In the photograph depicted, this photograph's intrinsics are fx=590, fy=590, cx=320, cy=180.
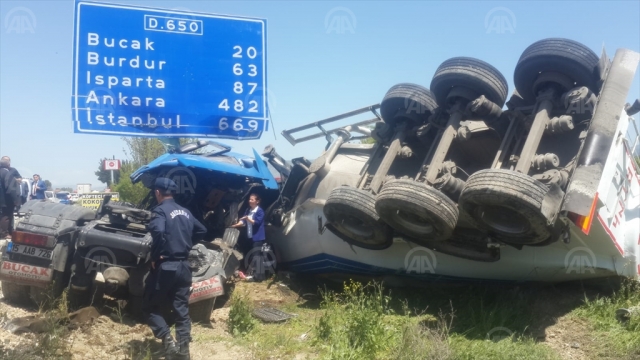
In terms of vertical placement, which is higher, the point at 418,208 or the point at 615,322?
the point at 418,208

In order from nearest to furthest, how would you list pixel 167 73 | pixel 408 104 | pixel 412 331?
pixel 412 331, pixel 408 104, pixel 167 73

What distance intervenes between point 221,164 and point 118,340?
2616 mm

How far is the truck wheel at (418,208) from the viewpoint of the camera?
4.65 meters

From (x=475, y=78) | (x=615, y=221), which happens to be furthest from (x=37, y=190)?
(x=615, y=221)

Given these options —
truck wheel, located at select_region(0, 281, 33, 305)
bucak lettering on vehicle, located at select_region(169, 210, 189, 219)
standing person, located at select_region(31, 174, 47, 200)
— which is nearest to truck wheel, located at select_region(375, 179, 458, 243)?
bucak lettering on vehicle, located at select_region(169, 210, 189, 219)

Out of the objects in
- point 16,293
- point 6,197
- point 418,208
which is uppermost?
point 418,208

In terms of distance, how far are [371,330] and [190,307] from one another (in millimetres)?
1694

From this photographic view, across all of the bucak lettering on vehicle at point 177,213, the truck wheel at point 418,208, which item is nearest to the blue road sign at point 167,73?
the bucak lettering on vehicle at point 177,213

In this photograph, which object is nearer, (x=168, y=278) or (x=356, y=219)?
(x=168, y=278)

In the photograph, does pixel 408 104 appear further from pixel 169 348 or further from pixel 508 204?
pixel 169 348

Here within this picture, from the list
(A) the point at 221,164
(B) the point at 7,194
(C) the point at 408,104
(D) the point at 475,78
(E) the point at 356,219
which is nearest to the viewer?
(D) the point at 475,78

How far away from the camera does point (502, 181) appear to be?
4266mm

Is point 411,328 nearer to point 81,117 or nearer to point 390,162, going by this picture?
point 390,162

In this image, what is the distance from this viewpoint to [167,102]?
7711 mm
